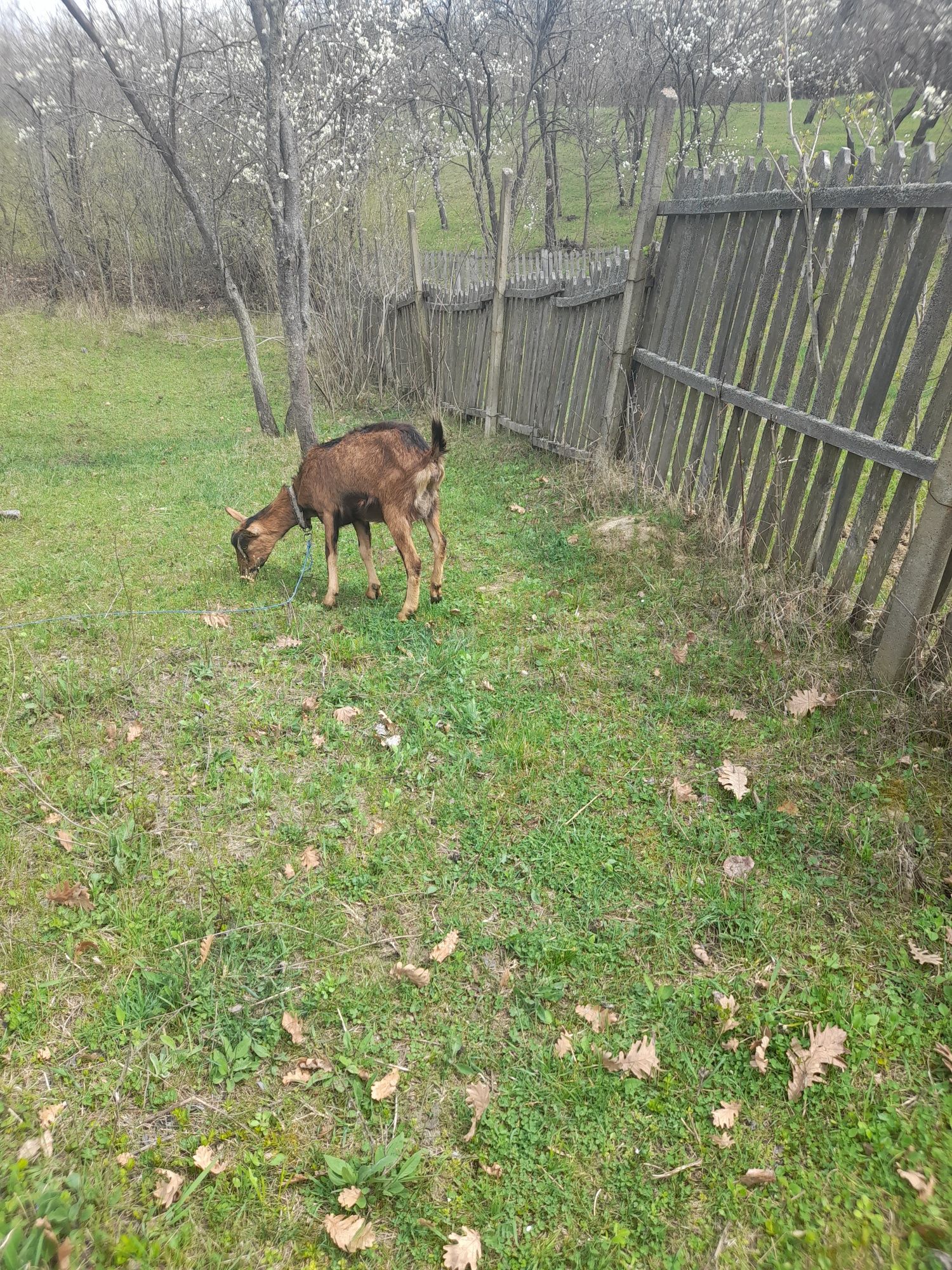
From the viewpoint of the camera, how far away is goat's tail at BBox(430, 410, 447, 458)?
5.04m

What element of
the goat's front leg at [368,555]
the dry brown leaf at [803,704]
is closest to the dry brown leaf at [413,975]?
the dry brown leaf at [803,704]

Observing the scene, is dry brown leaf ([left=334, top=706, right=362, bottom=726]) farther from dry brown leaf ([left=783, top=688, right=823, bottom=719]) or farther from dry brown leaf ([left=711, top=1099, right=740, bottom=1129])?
dry brown leaf ([left=711, top=1099, right=740, bottom=1129])

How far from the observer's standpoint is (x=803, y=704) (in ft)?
13.0

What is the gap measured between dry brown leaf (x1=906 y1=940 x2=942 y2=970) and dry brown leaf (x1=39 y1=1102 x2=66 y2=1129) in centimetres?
315

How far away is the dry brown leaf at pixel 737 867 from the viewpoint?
10.9 ft

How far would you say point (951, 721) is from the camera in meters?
3.53

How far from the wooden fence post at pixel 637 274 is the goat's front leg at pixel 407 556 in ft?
9.47

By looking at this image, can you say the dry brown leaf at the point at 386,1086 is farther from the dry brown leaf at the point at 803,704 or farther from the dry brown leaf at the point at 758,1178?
the dry brown leaf at the point at 803,704

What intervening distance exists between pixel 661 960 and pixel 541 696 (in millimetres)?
1830

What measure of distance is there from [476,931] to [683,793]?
127cm

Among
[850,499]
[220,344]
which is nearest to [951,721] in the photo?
[850,499]

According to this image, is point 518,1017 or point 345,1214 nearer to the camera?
point 345,1214

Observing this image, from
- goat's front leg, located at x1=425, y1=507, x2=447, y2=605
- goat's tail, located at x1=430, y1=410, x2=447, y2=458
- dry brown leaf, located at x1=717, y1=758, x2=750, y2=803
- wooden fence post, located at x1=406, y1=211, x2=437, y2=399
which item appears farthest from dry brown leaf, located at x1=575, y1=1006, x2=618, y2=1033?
wooden fence post, located at x1=406, y1=211, x2=437, y2=399

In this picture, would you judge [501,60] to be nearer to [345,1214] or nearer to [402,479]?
[402,479]
